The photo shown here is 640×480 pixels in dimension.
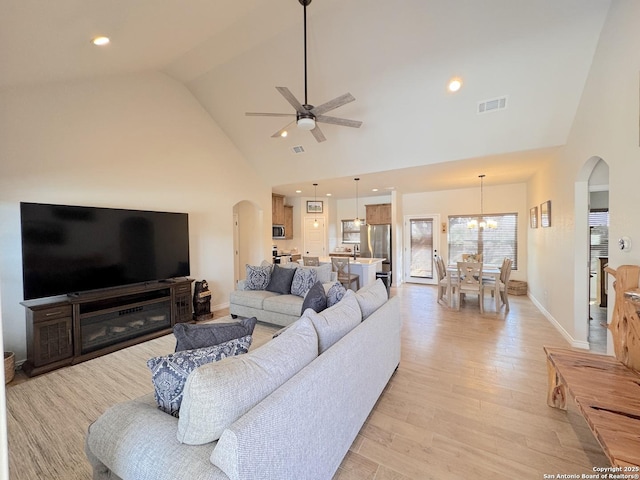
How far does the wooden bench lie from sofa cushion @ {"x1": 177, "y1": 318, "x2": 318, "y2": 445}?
5.69 ft

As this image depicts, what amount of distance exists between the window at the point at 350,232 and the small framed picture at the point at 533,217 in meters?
4.49

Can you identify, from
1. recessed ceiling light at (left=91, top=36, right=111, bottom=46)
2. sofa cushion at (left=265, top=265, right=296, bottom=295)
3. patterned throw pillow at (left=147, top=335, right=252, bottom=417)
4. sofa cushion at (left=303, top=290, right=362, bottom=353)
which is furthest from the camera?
sofa cushion at (left=265, top=265, right=296, bottom=295)

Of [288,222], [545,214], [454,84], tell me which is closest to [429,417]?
[454,84]

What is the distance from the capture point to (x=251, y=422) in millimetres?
1182

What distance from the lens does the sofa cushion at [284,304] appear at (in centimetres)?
407

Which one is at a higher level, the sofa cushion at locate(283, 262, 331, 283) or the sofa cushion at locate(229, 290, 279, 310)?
the sofa cushion at locate(283, 262, 331, 283)

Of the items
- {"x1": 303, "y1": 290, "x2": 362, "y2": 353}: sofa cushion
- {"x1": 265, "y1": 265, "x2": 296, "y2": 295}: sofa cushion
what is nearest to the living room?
{"x1": 265, "y1": 265, "x2": 296, "y2": 295}: sofa cushion

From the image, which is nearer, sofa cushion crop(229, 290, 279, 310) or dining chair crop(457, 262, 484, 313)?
sofa cushion crop(229, 290, 279, 310)

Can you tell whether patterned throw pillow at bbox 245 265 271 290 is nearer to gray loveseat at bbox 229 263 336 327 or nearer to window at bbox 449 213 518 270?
gray loveseat at bbox 229 263 336 327

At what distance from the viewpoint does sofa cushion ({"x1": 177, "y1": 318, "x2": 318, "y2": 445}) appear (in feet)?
4.03

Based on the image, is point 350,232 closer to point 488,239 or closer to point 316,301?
point 488,239

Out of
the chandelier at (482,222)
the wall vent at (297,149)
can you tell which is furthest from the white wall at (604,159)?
the wall vent at (297,149)

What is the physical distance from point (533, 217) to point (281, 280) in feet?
17.2

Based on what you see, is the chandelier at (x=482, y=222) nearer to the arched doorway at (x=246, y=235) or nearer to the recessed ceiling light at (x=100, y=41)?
the arched doorway at (x=246, y=235)
